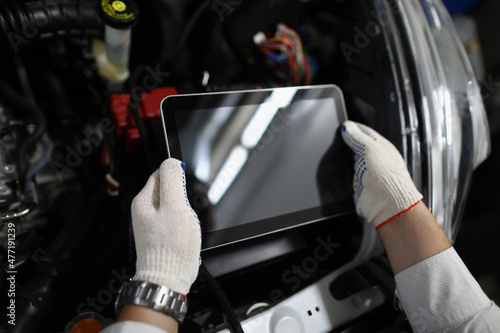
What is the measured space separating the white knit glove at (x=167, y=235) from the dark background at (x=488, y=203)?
111cm

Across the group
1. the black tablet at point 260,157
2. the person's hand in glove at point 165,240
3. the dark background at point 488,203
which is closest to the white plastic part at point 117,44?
the black tablet at point 260,157

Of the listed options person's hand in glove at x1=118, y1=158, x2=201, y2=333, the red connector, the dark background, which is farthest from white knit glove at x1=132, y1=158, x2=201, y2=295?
the dark background

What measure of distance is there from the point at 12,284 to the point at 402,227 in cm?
84

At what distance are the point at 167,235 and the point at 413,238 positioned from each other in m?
0.51

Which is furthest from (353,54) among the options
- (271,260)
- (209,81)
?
(271,260)

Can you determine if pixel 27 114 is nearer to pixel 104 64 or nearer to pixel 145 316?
pixel 104 64

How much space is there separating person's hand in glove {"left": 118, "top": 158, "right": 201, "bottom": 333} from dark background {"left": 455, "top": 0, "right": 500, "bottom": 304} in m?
1.11

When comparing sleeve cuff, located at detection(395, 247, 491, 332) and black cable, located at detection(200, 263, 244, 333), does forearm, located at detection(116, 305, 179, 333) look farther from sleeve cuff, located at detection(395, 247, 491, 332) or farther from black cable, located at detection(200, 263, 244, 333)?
sleeve cuff, located at detection(395, 247, 491, 332)

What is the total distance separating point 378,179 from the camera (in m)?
0.70

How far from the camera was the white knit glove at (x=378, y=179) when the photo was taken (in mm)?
681

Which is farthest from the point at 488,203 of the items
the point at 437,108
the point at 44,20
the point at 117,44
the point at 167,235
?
the point at 44,20

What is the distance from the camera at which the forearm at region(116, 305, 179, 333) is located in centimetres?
48

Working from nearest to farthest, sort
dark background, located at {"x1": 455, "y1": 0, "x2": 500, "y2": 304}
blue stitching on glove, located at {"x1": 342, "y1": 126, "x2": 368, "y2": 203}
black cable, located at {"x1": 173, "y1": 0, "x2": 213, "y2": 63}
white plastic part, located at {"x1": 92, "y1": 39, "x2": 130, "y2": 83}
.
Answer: blue stitching on glove, located at {"x1": 342, "y1": 126, "x2": 368, "y2": 203}
white plastic part, located at {"x1": 92, "y1": 39, "x2": 130, "y2": 83}
black cable, located at {"x1": 173, "y1": 0, "x2": 213, "y2": 63}
dark background, located at {"x1": 455, "y1": 0, "x2": 500, "y2": 304}

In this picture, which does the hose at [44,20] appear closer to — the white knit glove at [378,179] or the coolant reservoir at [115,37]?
the coolant reservoir at [115,37]
